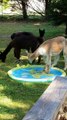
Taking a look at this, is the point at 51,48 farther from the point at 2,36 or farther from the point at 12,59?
the point at 2,36

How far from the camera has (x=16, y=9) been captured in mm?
24047

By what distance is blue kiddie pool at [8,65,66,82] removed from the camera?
26.1 ft

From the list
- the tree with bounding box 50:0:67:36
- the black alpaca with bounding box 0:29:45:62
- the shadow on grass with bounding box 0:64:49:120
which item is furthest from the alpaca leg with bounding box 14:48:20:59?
the tree with bounding box 50:0:67:36

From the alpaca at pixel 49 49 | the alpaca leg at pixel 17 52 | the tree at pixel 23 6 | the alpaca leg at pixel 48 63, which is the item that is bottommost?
the tree at pixel 23 6

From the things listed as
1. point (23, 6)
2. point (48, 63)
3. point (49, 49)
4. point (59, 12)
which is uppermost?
point (49, 49)

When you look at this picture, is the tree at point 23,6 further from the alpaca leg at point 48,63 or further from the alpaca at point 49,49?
the alpaca leg at point 48,63

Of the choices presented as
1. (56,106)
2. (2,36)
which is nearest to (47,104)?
(56,106)

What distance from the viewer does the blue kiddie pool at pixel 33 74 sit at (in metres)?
7.95

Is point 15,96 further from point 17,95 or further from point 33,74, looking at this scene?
point 33,74

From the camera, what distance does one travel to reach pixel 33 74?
28.1 feet

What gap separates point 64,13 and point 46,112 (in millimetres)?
9599

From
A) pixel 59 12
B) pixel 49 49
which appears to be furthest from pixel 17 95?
pixel 59 12

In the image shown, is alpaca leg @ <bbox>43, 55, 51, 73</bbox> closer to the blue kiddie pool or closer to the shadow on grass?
the blue kiddie pool

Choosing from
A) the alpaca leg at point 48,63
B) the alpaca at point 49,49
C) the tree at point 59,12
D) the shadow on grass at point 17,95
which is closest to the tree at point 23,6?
the tree at point 59,12
